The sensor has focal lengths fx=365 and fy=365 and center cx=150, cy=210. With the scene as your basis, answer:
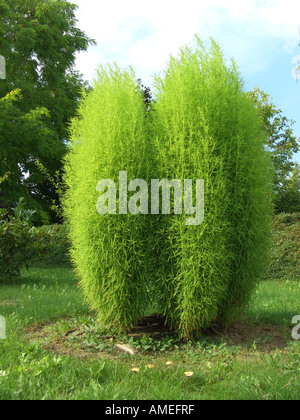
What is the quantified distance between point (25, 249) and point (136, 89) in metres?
4.88

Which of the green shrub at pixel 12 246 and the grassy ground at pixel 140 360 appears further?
the green shrub at pixel 12 246

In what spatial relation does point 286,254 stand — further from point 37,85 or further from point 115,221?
point 37,85

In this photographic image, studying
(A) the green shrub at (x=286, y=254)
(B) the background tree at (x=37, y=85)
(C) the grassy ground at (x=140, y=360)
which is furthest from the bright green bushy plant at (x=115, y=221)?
(B) the background tree at (x=37, y=85)

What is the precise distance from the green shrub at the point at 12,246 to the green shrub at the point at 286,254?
221 inches

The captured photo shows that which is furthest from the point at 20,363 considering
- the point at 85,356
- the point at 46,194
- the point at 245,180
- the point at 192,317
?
the point at 46,194

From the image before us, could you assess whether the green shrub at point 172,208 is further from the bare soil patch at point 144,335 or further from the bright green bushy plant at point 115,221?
the bare soil patch at point 144,335

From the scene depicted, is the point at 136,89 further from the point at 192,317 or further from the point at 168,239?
the point at 192,317

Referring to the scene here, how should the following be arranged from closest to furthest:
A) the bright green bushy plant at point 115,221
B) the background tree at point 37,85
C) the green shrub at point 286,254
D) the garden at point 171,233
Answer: the garden at point 171,233
the bright green bushy plant at point 115,221
the green shrub at point 286,254
the background tree at point 37,85

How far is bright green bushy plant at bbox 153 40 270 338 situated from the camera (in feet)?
12.1

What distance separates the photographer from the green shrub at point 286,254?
883 centimetres

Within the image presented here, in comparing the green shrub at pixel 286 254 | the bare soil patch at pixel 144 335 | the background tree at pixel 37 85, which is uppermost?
the background tree at pixel 37 85

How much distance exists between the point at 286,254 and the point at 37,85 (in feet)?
53.4

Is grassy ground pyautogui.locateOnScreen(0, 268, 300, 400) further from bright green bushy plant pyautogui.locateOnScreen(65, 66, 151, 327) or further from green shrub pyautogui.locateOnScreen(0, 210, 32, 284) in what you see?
green shrub pyautogui.locateOnScreen(0, 210, 32, 284)

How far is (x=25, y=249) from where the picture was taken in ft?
25.4
